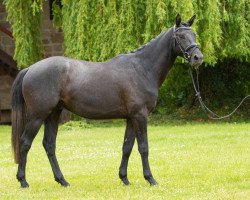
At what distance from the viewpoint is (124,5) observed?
61.4 ft

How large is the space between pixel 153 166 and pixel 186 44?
315 centimetres

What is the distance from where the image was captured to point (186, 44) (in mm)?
9250

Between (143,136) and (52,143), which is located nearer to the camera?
(143,136)

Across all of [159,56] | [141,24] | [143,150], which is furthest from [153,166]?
[141,24]

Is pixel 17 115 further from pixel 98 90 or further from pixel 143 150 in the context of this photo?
pixel 143 150

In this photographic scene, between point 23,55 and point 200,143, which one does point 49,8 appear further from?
point 200,143

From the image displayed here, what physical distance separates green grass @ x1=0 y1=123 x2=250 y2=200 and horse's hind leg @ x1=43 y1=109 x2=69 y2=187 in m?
0.15

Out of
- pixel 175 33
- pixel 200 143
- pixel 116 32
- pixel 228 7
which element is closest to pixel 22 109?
pixel 175 33

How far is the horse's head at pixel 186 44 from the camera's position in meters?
9.14

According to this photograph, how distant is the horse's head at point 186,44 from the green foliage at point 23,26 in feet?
37.3

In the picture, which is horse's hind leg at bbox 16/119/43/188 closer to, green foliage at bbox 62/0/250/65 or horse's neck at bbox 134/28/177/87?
horse's neck at bbox 134/28/177/87

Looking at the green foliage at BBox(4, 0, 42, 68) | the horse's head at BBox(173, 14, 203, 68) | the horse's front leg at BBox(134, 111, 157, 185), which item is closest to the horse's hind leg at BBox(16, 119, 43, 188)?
the horse's front leg at BBox(134, 111, 157, 185)

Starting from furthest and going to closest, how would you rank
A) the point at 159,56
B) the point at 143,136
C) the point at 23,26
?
the point at 23,26 → the point at 159,56 → the point at 143,136

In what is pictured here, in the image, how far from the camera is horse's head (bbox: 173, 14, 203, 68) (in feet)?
30.0
